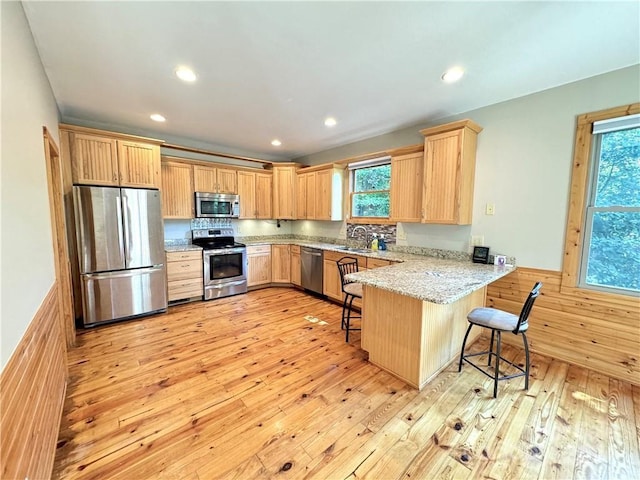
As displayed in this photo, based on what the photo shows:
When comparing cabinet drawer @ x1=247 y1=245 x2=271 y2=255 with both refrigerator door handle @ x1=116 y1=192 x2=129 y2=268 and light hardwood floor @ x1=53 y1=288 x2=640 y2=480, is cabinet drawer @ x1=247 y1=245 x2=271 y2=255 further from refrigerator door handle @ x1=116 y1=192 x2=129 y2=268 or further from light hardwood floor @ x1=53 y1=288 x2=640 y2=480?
light hardwood floor @ x1=53 y1=288 x2=640 y2=480

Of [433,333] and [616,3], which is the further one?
[433,333]

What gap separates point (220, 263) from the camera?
14.4 ft

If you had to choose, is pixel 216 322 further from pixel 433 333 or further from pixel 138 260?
pixel 433 333

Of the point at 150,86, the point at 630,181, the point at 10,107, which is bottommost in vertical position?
the point at 630,181

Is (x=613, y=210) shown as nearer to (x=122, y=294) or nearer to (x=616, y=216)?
(x=616, y=216)

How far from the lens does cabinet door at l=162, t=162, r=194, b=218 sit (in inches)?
161

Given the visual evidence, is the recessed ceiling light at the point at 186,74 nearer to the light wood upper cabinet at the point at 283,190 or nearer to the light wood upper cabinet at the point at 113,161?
the light wood upper cabinet at the point at 113,161

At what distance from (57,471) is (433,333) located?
8.58ft

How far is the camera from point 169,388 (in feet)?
7.18

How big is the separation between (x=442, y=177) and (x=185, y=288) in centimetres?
399

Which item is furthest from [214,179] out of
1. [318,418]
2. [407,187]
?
[318,418]

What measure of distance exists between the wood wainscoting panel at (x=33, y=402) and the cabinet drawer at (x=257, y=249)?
2969 millimetres

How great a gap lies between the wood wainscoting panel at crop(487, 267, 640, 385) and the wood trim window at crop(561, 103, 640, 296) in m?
0.10

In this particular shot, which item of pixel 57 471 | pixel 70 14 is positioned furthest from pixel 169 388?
pixel 70 14
